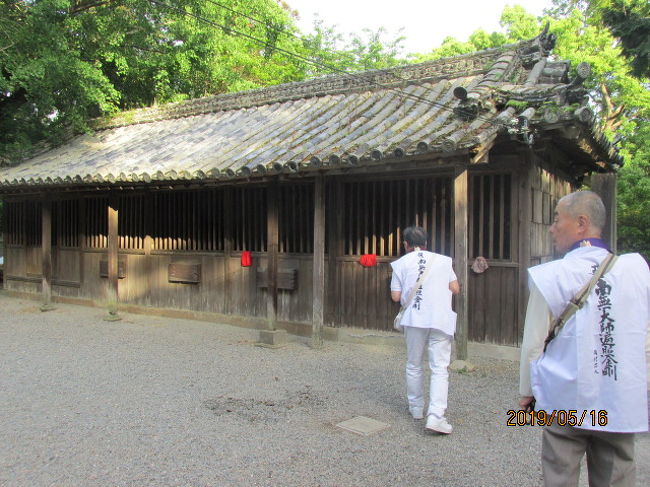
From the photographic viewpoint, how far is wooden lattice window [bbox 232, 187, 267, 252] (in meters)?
9.75

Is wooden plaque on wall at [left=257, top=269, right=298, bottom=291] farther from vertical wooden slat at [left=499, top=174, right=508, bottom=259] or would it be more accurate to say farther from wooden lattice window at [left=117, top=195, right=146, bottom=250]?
wooden lattice window at [left=117, top=195, right=146, bottom=250]

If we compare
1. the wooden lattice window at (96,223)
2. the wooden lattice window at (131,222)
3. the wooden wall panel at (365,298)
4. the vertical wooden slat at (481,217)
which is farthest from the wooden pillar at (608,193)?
the wooden lattice window at (96,223)

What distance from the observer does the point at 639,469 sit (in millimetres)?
4082

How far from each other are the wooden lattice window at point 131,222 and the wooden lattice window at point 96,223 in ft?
1.53

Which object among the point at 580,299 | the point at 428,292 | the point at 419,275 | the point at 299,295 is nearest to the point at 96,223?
the point at 299,295

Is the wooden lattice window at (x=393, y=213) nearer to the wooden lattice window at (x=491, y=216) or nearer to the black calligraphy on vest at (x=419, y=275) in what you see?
the wooden lattice window at (x=491, y=216)

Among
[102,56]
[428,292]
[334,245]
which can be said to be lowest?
[428,292]

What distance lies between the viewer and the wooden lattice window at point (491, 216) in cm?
752

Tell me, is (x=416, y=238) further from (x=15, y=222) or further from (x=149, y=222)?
(x=15, y=222)

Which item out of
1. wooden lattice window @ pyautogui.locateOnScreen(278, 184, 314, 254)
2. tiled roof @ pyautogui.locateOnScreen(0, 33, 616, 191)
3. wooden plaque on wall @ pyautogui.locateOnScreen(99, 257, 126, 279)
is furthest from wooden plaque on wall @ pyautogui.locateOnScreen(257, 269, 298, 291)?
wooden plaque on wall @ pyautogui.locateOnScreen(99, 257, 126, 279)

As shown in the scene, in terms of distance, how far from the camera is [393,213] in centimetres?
834

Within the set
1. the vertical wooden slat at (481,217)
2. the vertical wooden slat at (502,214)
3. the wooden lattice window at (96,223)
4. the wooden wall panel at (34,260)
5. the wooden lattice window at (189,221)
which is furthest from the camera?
the wooden wall panel at (34,260)

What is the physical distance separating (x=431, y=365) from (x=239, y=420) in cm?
192

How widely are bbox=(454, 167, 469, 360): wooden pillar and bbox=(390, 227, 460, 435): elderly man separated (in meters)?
1.93
